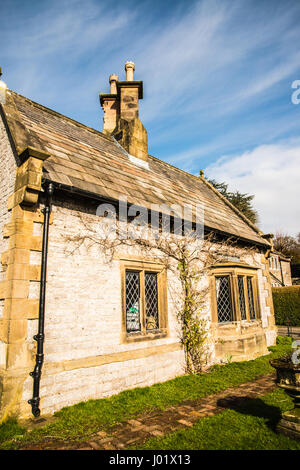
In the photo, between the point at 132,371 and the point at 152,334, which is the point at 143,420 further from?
the point at 152,334

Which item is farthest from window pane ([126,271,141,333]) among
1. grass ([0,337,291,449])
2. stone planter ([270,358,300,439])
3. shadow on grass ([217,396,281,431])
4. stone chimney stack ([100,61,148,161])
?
stone chimney stack ([100,61,148,161])

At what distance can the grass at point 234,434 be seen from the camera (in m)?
3.69

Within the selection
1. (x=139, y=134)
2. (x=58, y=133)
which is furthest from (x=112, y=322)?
(x=139, y=134)

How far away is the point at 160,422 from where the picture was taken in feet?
14.9

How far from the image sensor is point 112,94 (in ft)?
42.0

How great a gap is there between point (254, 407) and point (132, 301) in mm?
3195

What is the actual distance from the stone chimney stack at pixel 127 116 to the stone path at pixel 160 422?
8.30m

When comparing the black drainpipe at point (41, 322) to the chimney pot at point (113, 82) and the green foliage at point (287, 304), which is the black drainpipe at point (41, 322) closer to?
the chimney pot at point (113, 82)

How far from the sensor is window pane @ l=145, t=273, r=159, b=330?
7270mm

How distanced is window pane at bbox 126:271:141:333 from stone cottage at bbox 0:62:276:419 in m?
0.03

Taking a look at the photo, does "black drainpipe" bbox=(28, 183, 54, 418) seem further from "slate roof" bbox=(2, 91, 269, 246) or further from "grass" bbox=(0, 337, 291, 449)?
"slate roof" bbox=(2, 91, 269, 246)

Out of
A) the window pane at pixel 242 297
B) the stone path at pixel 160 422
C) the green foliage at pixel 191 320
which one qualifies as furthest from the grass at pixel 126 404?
the window pane at pixel 242 297
